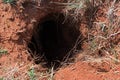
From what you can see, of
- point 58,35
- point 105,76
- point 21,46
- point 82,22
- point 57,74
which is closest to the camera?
point 105,76

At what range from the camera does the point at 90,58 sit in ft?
11.1

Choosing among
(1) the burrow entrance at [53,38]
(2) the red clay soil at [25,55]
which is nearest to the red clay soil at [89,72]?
(2) the red clay soil at [25,55]

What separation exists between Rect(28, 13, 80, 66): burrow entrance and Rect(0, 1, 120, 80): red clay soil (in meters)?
0.23

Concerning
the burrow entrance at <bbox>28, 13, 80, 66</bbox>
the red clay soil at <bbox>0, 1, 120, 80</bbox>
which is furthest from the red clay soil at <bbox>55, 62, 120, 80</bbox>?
the burrow entrance at <bbox>28, 13, 80, 66</bbox>

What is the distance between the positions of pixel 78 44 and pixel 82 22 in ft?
0.79

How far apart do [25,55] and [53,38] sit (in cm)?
157

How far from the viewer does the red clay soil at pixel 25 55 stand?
3119 millimetres

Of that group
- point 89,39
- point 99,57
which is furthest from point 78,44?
point 99,57

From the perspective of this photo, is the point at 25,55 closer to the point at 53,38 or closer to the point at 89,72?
the point at 89,72

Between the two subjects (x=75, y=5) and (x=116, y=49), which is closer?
(x=116, y=49)

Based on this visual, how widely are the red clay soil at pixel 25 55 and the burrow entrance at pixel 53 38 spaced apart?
9.1 inches

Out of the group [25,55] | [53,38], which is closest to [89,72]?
[25,55]

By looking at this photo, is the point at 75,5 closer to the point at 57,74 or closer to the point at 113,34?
the point at 113,34

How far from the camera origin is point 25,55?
3.38 metres
